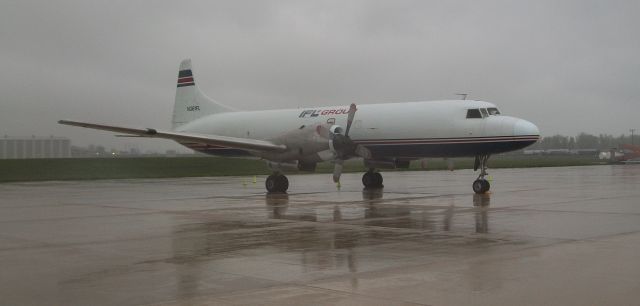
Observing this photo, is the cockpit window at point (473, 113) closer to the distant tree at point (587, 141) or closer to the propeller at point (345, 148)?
the propeller at point (345, 148)

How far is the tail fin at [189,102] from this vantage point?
32.7 meters

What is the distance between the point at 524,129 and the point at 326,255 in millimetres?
14827

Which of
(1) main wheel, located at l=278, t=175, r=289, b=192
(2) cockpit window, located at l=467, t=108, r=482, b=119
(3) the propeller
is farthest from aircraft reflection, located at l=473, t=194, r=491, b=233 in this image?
(1) main wheel, located at l=278, t=175, r=289, b=192

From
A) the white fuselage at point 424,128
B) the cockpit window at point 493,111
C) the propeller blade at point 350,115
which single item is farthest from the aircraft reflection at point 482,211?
the propeller blade at point 350,115

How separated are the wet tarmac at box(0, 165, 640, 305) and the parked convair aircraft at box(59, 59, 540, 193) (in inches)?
214

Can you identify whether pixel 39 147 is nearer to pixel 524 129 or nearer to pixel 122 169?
pixel 122 169

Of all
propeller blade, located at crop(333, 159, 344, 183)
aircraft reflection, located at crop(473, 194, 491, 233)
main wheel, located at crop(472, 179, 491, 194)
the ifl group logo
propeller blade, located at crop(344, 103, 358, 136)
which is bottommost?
aircraft reflection, located at crop(473, 194, 491, 233)

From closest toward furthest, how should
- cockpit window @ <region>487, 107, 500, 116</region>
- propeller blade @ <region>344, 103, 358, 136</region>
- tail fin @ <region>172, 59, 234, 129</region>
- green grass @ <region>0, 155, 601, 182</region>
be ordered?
cockpit window @ <region>487, 107, 500, 116</region>
propeller blade @ <region>344, 103, 358, 136</region>
tail fin @ <region>172, 59, 234, 129</region>
green grass @ <region>0, 155, 601, 182</region>

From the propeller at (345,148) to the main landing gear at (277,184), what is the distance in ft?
7.34

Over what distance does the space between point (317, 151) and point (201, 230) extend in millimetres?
10820

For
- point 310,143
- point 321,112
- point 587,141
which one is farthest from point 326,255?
point 587,141

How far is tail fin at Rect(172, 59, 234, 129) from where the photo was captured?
32719mm

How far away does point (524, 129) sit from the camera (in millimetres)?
22156

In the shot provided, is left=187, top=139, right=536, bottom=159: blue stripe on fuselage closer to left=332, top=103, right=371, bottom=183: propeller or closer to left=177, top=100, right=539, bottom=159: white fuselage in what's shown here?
left=177, top=100, right=539, bottom=159: white fuselage
